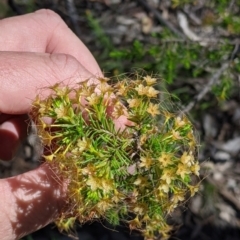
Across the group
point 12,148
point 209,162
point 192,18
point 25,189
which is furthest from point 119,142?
point 192,18

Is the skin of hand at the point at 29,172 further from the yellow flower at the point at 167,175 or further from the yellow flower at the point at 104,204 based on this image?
the yellow flower at the point at 167,175

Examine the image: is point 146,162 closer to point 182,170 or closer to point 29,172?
point 182,170

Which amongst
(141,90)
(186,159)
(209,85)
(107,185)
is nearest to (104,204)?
(107,185)

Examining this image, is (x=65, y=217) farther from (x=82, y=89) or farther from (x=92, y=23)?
(x=92, y=23)

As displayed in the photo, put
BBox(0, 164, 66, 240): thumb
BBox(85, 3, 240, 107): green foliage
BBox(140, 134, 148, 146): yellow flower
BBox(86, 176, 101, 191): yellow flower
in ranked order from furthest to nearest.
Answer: BBox(85, 3, 240, 107): green foliage < BBox(0, 164, 66, 240): thumb < BBox(140, 134, 148, 146): yellow flower < BBox(86, 176, 101, 191): yellow flower

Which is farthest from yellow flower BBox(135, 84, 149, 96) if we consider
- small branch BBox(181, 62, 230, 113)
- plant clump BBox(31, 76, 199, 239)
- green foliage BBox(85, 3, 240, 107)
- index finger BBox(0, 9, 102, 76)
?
small branch BBox(181, 62, 230, 113)

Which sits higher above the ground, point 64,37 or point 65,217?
point 64,37

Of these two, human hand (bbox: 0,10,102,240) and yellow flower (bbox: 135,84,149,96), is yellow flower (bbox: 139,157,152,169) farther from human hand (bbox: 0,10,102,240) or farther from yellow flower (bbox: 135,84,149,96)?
human hand (bbox: 0,10,102,240)
